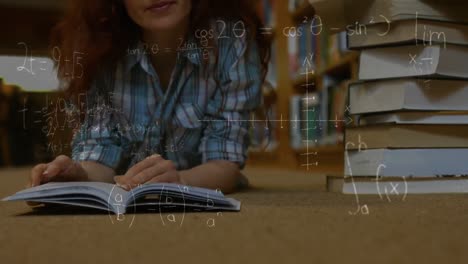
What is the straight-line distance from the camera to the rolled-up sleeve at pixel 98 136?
0.88 metres

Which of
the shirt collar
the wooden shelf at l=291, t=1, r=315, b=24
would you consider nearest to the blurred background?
the wooden shelf at l=291, t=1, r=315, b=24

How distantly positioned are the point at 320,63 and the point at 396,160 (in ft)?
3.11

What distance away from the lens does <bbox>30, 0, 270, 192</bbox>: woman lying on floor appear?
90 cm

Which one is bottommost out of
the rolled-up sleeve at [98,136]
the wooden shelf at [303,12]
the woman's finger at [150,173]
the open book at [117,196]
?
the open book at [117,196]

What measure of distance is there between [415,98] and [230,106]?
298 millimetres

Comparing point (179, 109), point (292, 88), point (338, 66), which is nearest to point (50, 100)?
point (179, 109)

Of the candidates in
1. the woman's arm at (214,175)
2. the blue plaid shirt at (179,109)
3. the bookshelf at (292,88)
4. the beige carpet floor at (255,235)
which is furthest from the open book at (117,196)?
the bookshelf at (292,88)

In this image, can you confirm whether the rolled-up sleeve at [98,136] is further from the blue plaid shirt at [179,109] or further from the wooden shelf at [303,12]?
the wooden shelf at [303,12]

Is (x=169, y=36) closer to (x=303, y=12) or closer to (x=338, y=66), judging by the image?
(x=303, y=12)

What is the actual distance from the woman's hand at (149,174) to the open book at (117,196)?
3 cm

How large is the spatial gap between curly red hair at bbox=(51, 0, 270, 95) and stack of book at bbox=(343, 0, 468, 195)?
0.76ft

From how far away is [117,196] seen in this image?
2.09 feet

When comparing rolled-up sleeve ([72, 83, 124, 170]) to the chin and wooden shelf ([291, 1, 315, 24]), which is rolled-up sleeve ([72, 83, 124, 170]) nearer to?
the chin

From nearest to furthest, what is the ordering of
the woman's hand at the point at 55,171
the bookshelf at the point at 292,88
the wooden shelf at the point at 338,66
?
the woman's hand at the point at 55,171, the bookshelf at the point at 292,88, the wooden shelf at the point at 338,66
